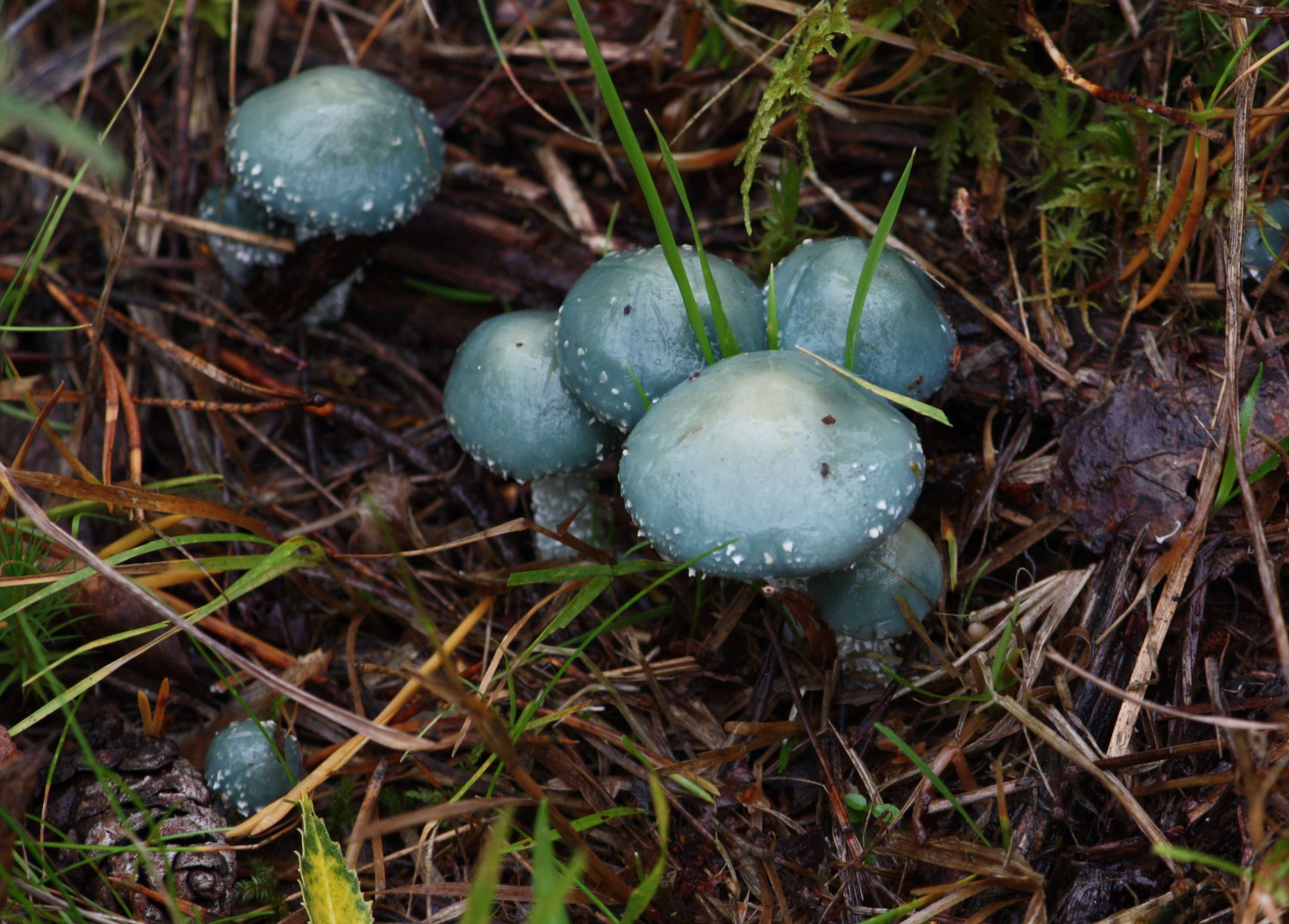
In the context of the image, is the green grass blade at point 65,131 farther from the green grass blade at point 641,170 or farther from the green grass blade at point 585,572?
the green grass blade at point 585,572

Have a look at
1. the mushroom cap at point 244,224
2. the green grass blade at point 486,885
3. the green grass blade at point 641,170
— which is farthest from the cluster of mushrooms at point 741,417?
the mushroom cap at point 244,224

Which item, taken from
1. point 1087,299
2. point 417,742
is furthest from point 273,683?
point 1087,299

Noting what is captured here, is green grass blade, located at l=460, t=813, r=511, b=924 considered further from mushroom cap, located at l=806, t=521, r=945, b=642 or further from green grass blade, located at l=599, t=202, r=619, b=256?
green grass blade, located at l=599, t=202, r=619, b=256

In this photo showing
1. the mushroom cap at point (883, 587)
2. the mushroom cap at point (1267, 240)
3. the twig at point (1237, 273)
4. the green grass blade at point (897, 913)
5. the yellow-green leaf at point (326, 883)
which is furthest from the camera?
the mushroom cap at point (1267, 240)

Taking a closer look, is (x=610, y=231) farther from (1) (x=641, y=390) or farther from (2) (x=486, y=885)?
(2) (x=486, y=885)

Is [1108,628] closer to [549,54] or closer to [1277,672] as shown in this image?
[1277,672]

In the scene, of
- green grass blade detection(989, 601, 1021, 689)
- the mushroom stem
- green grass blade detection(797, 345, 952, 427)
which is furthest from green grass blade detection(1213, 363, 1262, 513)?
the mushroom stem
